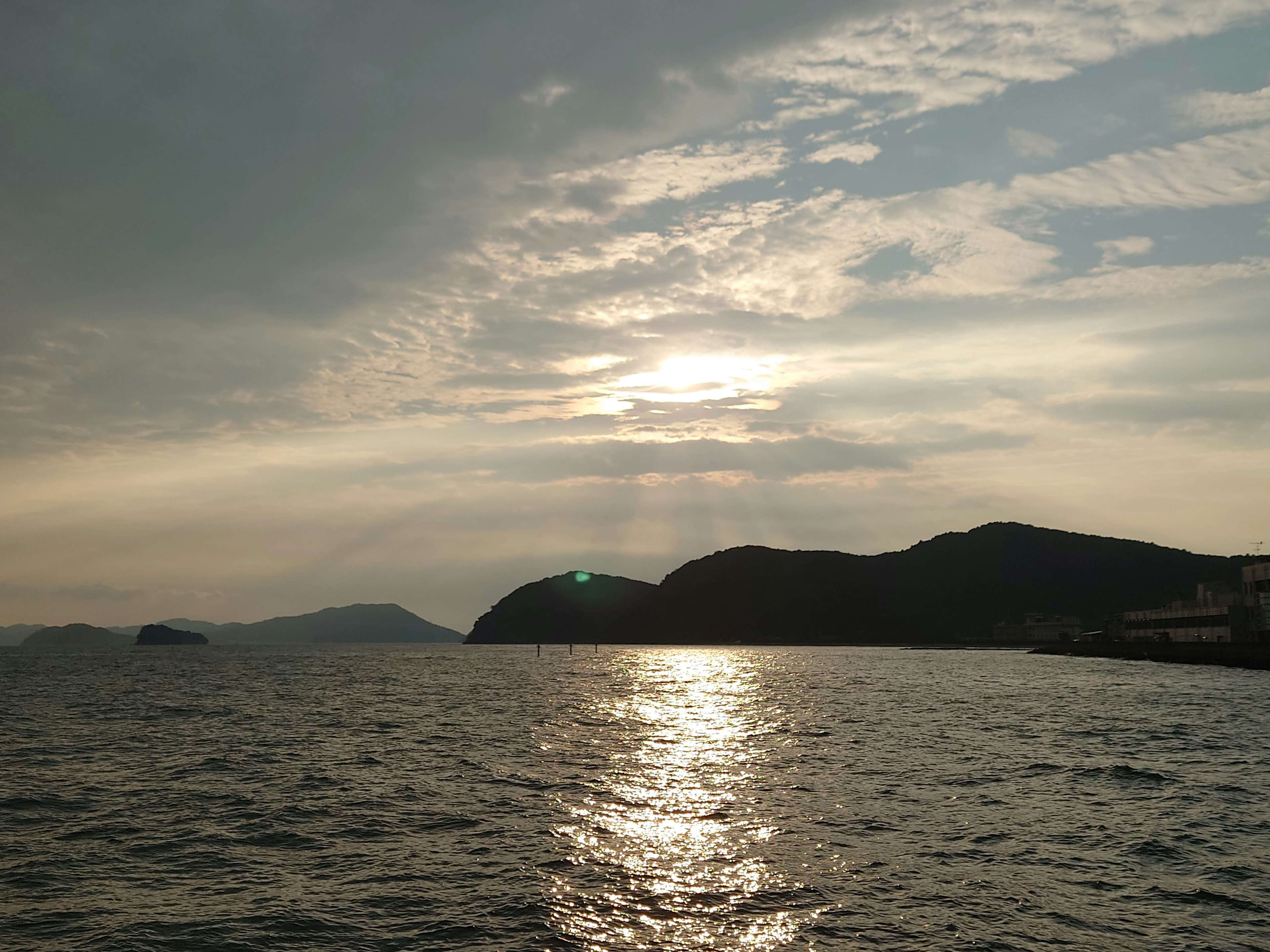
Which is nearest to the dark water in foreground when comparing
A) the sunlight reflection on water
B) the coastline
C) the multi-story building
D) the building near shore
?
the sunlight reflection on water

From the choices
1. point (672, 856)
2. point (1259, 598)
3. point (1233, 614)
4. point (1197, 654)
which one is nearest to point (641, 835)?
point (672, 856)

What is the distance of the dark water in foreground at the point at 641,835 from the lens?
2161 cm

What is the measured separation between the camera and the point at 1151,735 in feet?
184

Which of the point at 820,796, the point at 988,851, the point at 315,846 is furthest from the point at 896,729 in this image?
the point at 315,846

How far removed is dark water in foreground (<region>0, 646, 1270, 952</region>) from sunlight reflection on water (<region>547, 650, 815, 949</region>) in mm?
120

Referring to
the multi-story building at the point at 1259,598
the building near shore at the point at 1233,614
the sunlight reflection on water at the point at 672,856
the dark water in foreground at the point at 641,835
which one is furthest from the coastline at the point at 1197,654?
the sunlight reflection on water at the point at 672,856

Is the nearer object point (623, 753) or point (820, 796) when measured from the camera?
point (820, 796)

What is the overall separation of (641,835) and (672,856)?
3.12 m

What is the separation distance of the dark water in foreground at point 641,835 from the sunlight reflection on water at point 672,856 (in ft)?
0.39

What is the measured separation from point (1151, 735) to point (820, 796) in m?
31.6

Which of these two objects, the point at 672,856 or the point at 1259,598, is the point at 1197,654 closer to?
the point at 1259,598

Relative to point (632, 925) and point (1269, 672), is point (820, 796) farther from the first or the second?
point (1269, 672)

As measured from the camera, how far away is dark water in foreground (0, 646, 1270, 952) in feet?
70.9

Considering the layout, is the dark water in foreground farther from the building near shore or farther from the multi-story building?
the building near shore
